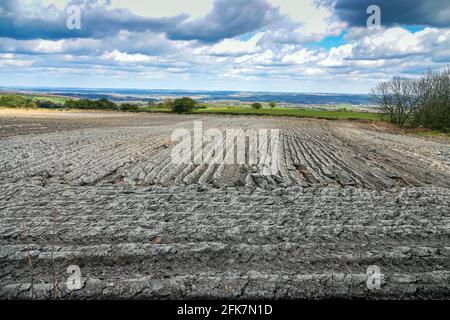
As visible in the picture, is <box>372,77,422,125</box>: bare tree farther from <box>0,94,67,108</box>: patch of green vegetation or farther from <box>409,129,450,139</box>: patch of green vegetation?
<box>0,94,67,108</box>: patch of green vegetation

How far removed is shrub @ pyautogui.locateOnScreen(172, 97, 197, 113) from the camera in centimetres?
7256

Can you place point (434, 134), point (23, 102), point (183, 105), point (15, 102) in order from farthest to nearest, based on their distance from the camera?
1. point (23, 102)
2. point (183, 105)
3. point (15, 102)
4. point (434, 134)

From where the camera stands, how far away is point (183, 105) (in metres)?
73.1

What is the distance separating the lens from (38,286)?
506 cm

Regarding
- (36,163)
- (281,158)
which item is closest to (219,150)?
(281,158)

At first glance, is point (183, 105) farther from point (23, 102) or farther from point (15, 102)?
point (15, 102)

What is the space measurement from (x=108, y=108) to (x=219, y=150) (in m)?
64.5

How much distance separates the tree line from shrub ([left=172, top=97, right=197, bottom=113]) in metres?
35.5

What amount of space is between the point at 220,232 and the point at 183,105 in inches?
2658

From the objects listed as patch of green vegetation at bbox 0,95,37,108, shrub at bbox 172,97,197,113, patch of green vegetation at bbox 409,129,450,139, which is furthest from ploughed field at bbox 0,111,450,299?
patch of green vegetation at bbox 0,95,37,108

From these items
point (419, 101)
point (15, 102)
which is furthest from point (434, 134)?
point (15, 102)

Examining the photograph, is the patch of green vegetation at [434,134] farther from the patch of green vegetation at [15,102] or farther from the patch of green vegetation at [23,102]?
the patch of green vegetation at [15,102]

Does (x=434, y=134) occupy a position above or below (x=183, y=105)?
below

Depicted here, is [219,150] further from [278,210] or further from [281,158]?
[278,210]
